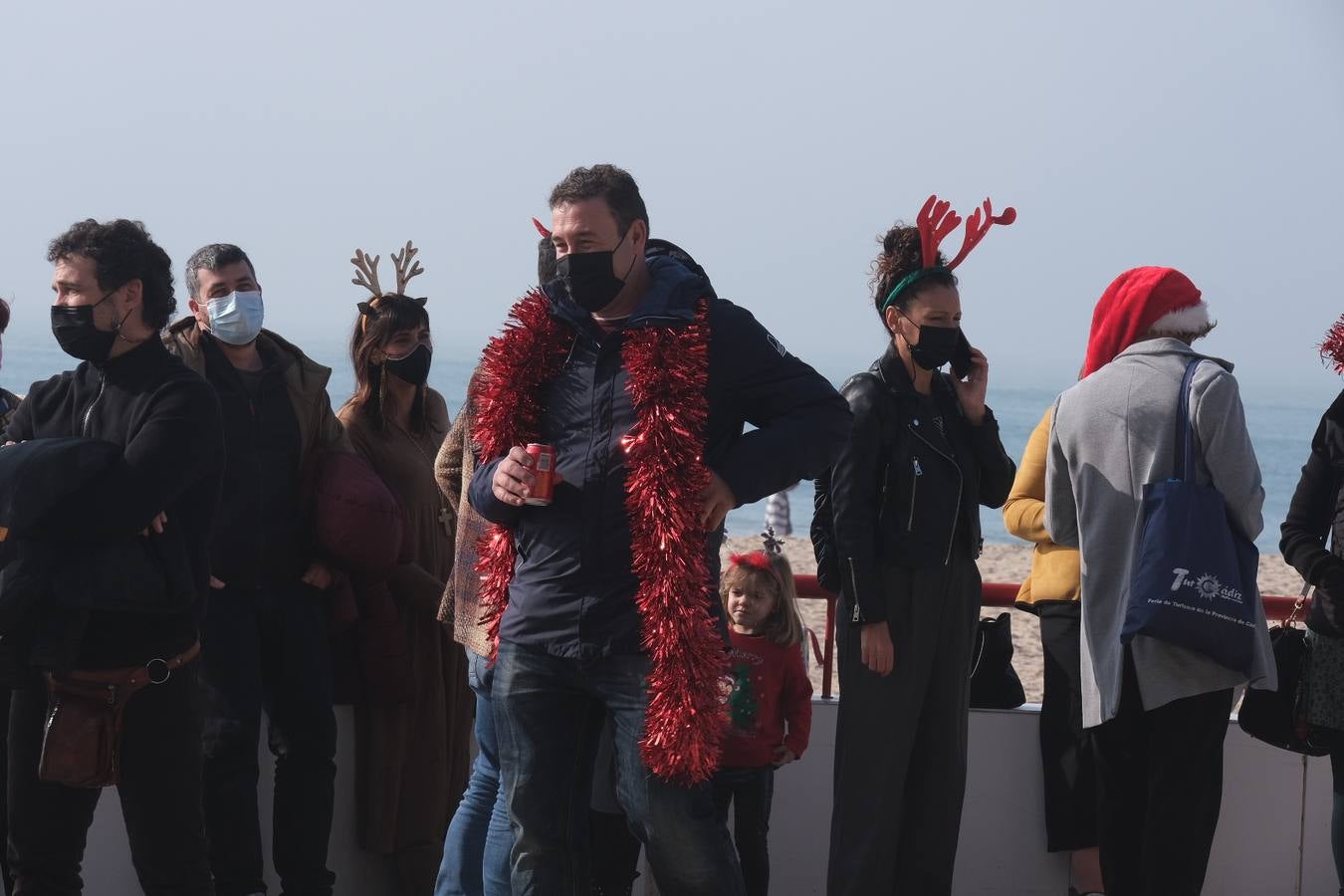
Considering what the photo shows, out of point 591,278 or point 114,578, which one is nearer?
point 591,278

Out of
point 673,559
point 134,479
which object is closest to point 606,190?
point 673,559

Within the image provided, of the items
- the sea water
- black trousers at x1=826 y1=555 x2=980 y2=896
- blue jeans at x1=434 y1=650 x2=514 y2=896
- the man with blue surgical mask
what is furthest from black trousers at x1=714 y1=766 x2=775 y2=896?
the sea water

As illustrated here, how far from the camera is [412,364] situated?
211 inches

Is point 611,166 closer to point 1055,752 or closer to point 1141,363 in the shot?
point 1141,363

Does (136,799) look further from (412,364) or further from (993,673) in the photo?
(993,673)

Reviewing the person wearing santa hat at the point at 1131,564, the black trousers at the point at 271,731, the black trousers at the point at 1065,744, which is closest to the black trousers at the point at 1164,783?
the person wearing santa hat at the point at 1131,564

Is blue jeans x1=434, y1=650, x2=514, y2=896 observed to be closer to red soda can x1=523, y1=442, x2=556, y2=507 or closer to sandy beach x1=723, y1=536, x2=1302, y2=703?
red soda can x1=523, y1=442, x2=556, y2=507

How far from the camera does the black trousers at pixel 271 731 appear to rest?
459cm

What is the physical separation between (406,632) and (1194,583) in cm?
243

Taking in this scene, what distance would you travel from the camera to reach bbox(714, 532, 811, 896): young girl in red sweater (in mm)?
4816

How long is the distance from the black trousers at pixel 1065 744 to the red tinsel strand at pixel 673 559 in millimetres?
1935

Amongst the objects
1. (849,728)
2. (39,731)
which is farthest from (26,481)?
(849,728)

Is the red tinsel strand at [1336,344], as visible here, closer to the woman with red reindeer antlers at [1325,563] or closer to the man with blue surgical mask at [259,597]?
the woman with red reindeer antlers at [1325,563]

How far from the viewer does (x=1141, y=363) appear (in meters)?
4.58
